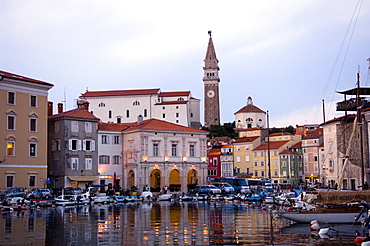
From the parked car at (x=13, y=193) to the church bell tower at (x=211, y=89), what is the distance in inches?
4367

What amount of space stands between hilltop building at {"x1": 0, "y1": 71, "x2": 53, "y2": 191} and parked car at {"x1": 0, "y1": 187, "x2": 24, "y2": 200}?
8.51 feet

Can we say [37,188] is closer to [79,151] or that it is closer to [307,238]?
[79,151]

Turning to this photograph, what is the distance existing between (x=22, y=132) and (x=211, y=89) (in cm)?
11010

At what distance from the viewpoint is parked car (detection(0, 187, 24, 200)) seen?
53.3 m

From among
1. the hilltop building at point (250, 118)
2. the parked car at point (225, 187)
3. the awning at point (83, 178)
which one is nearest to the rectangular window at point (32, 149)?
the awning at point (83, 178)

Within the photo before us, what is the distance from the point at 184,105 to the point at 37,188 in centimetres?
8330

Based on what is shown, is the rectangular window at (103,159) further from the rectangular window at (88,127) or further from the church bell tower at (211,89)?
the church bell tower at (211,89)

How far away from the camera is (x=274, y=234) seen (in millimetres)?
25500

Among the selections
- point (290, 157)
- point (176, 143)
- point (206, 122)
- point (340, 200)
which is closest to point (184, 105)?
point (206, 122)

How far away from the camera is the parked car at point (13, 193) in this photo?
5331 centimetres

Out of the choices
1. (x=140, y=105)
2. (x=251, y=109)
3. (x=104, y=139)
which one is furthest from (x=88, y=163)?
(x=251, y=109)

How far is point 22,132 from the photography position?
60.5 m

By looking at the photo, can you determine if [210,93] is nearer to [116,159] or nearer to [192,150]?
[192,150]

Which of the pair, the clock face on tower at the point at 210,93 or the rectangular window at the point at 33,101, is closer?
the rectangular window at the point at 33,101
